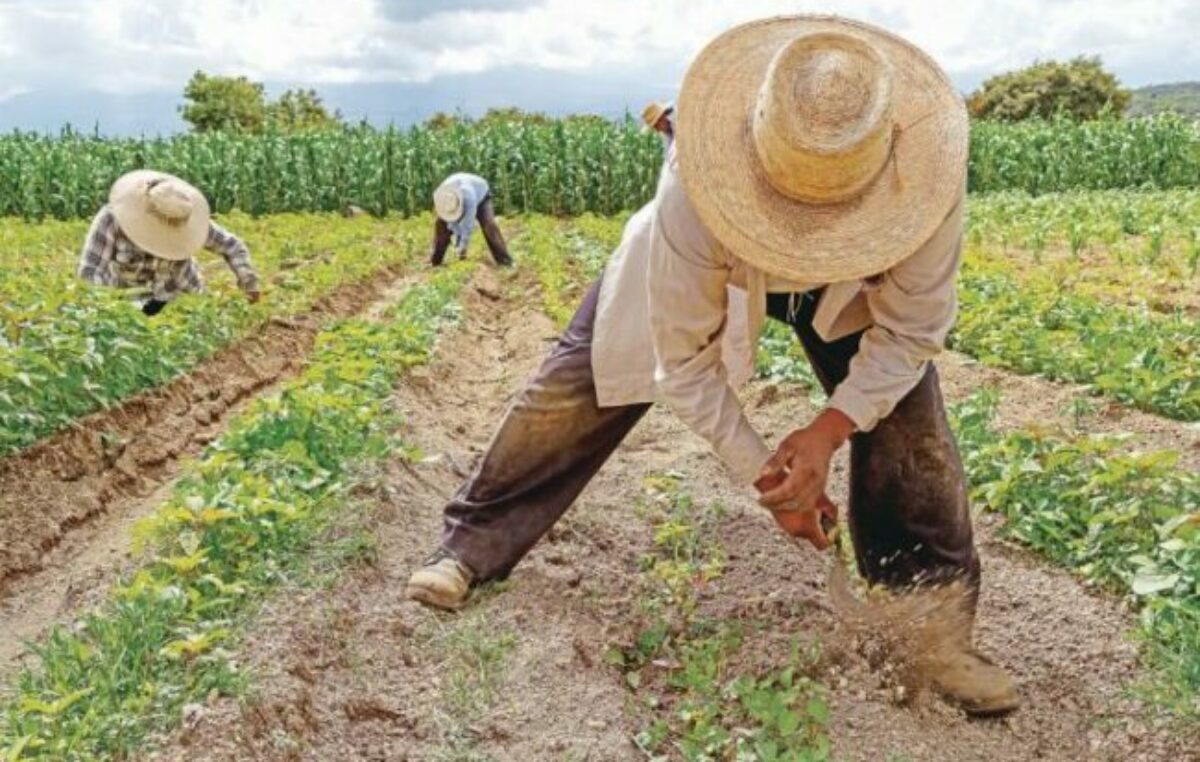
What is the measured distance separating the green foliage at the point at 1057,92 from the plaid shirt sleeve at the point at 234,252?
132 feet

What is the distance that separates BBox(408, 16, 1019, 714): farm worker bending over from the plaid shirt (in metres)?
4.50

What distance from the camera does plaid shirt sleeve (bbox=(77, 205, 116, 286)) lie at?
738cm

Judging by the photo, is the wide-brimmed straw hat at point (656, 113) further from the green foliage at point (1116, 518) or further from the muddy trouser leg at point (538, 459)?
the green foliage at point (1116, 518)

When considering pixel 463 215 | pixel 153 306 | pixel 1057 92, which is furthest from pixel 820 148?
pixel 1057 92

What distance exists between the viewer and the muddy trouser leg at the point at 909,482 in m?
3.30

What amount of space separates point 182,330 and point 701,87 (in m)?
5.36

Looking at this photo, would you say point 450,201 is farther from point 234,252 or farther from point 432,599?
point 432,599

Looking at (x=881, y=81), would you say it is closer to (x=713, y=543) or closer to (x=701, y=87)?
(x=701, y=87)

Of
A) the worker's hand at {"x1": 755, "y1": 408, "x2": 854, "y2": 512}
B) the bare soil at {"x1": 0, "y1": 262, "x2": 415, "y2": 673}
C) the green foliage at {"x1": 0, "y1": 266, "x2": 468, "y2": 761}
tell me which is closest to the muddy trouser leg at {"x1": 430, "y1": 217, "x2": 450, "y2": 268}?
the bare soil at {"x1": 0, "y1": 262, "x2": 415, "y2": 673}

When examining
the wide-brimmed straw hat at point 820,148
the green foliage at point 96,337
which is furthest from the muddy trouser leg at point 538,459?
the green foliage at point 96,337

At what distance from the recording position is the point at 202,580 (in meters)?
3.44

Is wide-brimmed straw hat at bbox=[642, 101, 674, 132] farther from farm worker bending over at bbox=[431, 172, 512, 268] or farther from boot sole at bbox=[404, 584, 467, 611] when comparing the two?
farm worker bending over at bbox=[431, 172, 512, 268]

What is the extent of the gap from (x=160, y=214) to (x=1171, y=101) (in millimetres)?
25063

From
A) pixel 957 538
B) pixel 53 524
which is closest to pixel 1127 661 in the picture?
pixel 957 538
